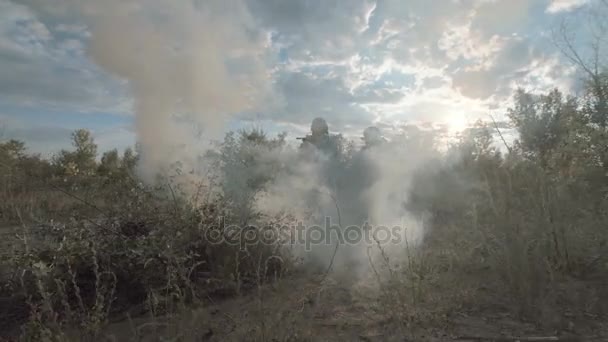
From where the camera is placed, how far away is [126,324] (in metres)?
3.98

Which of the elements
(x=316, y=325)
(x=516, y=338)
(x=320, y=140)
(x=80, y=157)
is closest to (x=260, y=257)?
→ (x=316, y=325)

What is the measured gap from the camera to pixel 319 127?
10.7 metres

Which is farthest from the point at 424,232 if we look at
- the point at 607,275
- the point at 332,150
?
the point at 607,275

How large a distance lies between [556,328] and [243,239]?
3.59 m

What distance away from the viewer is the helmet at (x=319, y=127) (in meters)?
10.3

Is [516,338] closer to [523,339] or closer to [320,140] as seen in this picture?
[523,339]

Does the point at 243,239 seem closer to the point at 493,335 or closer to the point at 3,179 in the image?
the point at 493,335

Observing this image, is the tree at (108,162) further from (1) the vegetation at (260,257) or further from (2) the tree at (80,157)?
(1) the vegetation at (260,257)
